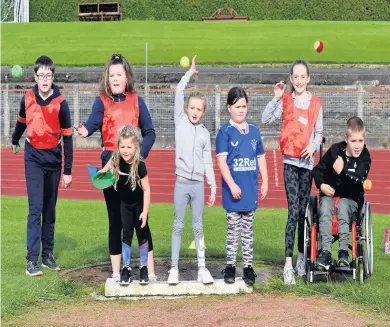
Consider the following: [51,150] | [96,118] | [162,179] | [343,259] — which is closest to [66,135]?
[51,150]

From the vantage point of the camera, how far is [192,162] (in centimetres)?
859

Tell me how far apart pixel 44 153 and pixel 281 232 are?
3.85m

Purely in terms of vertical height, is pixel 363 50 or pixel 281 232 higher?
pixel 363 50

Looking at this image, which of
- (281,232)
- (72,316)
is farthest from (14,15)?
(72,316)

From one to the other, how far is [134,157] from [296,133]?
5.46ft

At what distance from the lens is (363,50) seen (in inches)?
1668

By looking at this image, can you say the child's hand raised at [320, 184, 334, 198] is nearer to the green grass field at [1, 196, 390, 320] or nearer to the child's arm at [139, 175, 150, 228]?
the green grass field at [1, 196, 390, 320]

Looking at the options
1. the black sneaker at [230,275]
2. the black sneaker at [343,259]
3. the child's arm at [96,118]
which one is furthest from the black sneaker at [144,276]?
the black sneaker at [343,259]

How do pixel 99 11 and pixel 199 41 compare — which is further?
pixel 99 11

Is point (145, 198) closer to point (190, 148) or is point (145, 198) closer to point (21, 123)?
point (190, 148)

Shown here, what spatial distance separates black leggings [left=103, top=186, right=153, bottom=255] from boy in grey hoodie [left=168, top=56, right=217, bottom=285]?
0.44 m

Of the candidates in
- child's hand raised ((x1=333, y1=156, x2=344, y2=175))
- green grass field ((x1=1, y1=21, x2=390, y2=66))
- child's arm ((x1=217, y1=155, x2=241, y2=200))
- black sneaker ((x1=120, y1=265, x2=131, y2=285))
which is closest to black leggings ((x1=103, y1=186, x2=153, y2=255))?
black sneaker ((x1=120, y1=265, x2=131, y2=285))

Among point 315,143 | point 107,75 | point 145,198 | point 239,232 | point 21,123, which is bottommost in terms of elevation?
point 239,232

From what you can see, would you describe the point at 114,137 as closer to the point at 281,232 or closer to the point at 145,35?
the point at 281,232
